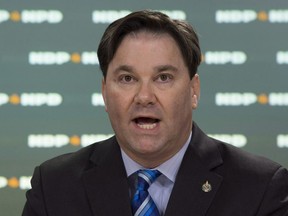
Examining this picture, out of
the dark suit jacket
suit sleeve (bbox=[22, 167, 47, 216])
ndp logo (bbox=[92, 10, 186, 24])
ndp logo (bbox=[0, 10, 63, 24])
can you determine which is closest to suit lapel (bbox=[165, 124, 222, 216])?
the dark suit jacket

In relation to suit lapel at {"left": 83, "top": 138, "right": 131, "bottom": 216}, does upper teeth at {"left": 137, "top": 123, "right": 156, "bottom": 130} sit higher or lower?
higher

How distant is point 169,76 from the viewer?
6.95 feet

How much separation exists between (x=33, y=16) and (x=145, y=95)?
4.84 feet

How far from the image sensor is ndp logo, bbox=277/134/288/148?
3350mm

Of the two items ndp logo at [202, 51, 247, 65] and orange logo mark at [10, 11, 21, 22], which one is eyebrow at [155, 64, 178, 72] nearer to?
ndp logo at [202, 51, 247, 65]

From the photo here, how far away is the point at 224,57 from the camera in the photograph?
339 cm

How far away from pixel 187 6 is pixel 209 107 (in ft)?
1.50

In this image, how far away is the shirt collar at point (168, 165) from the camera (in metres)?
2.22

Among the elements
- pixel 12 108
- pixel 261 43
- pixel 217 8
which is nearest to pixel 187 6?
pixel 217 8

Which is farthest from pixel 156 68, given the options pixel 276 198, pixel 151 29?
pixel 276 198

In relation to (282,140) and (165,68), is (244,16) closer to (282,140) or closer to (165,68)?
(282,140)

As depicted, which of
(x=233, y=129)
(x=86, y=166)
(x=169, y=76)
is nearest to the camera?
(x=169, y=76)

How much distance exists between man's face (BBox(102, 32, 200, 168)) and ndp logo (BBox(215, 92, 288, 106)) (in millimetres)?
1201

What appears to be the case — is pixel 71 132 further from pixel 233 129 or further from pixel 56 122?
pixel 233 129
